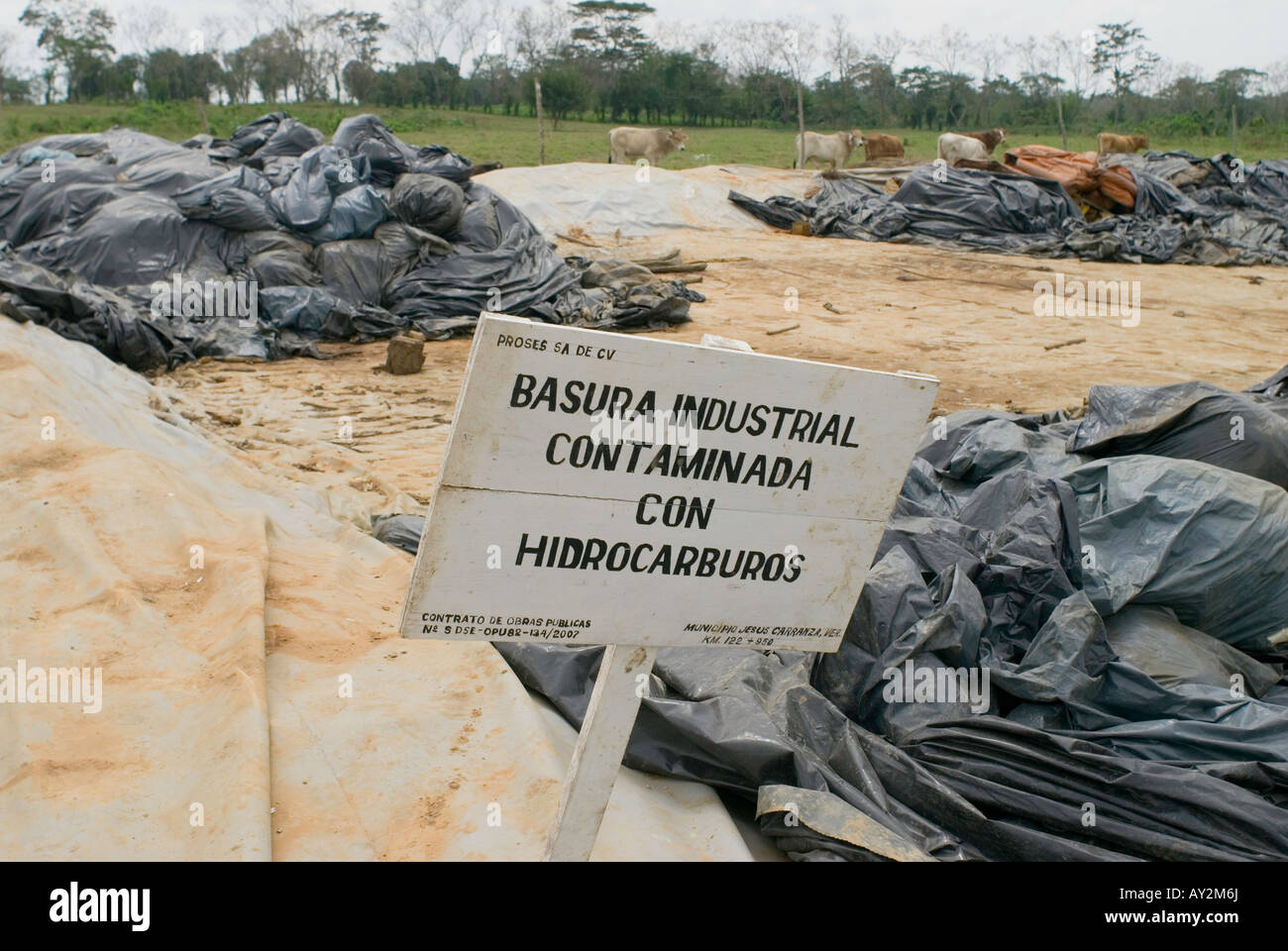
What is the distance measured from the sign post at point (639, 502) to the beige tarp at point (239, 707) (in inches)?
18.4

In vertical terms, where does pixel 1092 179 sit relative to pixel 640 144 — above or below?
below

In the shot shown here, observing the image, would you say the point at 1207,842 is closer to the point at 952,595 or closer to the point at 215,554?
the point at 952,595

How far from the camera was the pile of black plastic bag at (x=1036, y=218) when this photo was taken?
15195 millimetres

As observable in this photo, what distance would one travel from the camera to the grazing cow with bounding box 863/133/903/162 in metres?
21.8

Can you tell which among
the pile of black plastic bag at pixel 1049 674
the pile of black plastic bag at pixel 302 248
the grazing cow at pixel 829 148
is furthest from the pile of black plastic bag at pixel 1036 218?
the pile of black plastic bag at pixel 1049 674

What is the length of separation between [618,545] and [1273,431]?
3.34 m

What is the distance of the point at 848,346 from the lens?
9.38 m

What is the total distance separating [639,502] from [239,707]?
4.21ft
